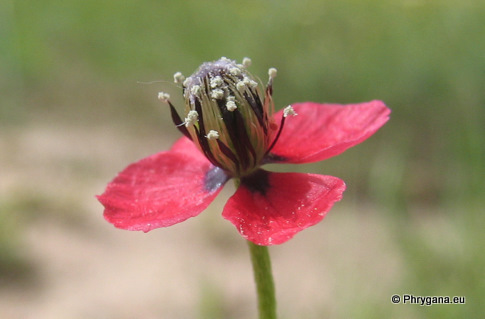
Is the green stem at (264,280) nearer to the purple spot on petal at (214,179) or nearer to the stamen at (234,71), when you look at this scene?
the purple spot on petal at (214,179)

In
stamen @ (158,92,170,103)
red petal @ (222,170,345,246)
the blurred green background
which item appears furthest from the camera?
the blurred green background

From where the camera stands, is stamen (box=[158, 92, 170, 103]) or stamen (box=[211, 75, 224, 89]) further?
stamen (box=[158, 92, 170, 103])

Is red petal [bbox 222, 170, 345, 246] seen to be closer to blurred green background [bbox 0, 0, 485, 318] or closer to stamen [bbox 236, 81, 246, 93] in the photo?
stamen [bbox 236, 81, 246, 93]

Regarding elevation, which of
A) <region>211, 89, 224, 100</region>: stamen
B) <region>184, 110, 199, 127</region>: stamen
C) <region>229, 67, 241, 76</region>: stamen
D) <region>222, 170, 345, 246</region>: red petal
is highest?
<region>229, 67, 241, 76</region>: stamen

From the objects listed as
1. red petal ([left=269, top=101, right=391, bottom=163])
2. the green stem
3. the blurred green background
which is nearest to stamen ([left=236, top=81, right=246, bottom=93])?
red petal ([left=269, top=101, right=391, bottom=163])

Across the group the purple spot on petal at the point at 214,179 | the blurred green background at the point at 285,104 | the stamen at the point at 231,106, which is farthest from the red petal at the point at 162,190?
the blurred green background at the point at 285,104

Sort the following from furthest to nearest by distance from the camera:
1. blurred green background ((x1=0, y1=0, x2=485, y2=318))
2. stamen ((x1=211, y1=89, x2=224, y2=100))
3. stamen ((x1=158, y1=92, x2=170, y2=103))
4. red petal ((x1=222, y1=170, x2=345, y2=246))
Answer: blurred green background ((x1=0, y1=0, x2=485, y2=318)) → stamen ((x1=158, y1=92, x2=170, y2=103)) → stamen ((x1=211, y1=89, x2=224, y2=100)) → red petal ((x1=222, y1=170, x2=345, y2=246))

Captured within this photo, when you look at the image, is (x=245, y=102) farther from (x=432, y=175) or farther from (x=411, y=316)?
(x=432, y=175)

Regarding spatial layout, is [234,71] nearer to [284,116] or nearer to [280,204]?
[284,116]

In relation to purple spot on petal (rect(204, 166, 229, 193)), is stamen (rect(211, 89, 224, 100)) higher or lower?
higher

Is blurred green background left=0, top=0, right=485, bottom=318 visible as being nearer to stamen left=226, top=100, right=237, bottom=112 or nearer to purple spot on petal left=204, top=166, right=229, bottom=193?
purple spot on petal left=204, top=166, right=229, bottom=193
